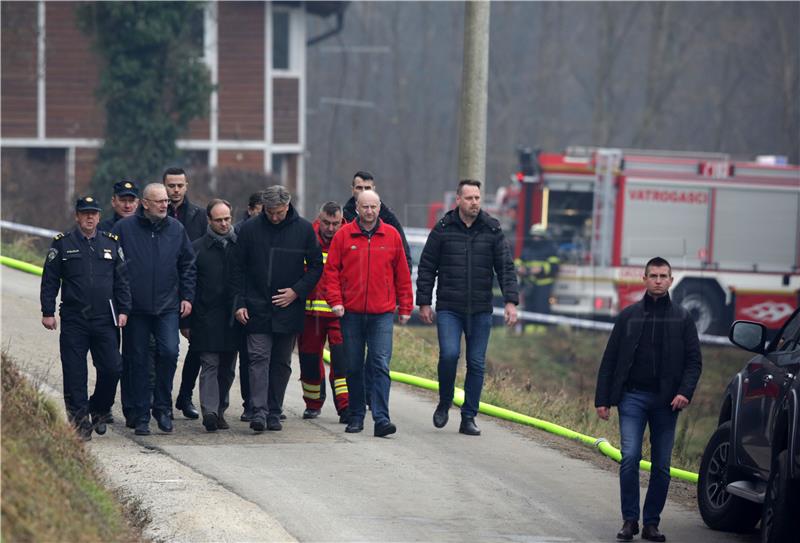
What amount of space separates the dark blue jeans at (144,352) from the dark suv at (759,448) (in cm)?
397

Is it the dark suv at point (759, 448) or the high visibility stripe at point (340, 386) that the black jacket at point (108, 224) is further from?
the dark suv at point (759, 448)

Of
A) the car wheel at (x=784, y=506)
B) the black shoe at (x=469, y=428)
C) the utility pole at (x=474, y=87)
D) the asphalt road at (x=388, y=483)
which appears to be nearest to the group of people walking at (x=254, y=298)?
the black shoe at (x=469, y=428)

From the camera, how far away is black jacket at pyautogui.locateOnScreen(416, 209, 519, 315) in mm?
10680

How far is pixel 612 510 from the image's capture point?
29.3 feet

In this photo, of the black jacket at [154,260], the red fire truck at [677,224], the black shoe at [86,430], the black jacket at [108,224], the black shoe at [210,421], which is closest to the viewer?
the black shoe at [86,430]

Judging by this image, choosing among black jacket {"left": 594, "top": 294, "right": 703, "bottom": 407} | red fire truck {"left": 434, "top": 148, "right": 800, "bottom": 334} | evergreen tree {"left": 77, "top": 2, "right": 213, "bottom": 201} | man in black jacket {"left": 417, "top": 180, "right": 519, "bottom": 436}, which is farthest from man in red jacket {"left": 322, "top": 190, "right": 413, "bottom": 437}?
evergreen tree {"left": 77, "top": 2, "right": 213, "bottom": 201}

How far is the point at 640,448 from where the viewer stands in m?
8.22

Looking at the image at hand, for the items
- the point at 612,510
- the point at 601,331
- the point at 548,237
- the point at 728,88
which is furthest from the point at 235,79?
the point at 728,88

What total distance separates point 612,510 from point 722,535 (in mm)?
754

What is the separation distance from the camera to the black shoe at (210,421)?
10266mm

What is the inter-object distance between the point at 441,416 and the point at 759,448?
Answer: 3519 mm

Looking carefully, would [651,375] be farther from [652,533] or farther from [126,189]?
[126,189]

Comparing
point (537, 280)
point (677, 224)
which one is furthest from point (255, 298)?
point (677, 224)

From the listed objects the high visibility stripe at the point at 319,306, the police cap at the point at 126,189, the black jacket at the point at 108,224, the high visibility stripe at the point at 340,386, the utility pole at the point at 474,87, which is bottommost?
the high visibility stripe at the point at 340,386
